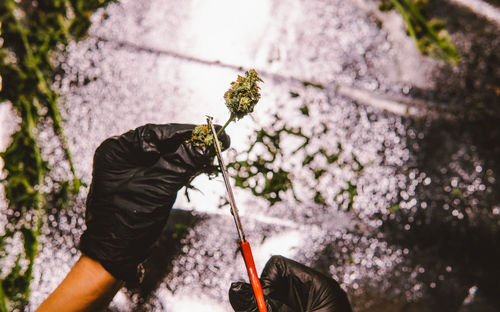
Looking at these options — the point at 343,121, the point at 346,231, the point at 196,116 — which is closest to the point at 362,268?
the point at 346,231

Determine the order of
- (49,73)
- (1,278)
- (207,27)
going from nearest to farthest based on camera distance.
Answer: (1,278) → (49,73) → (207,27)

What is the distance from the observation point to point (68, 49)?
1.99 meters

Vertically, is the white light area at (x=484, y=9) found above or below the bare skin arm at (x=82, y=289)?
above

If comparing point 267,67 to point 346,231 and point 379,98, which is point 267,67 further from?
point 346,231

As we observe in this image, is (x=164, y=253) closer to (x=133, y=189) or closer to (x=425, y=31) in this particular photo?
(x=133, y=189)

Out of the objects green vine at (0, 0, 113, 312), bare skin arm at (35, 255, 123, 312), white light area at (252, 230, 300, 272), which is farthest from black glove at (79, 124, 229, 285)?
A: white light area at (252, 230, 300, 272)

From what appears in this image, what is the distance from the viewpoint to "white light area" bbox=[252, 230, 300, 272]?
1978 millimetres

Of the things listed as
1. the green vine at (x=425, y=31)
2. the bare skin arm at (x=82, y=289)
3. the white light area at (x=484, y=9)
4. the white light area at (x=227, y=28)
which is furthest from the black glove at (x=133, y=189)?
the white light area at (x=484, y=9)

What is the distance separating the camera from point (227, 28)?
6.97 feet

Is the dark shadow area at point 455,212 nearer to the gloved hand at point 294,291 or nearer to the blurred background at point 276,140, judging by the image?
the blurred background at point 276,140

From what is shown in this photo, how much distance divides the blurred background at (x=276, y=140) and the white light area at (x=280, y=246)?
0.5 inches

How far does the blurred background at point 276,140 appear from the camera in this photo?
1891 millimetres

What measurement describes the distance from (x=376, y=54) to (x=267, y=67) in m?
0.87

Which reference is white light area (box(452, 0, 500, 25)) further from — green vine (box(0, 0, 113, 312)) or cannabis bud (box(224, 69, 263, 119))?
green vine (box(0, 0, 113, 312))
